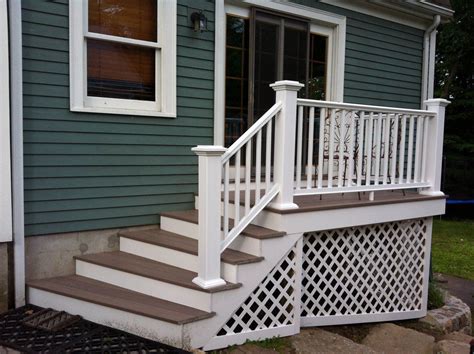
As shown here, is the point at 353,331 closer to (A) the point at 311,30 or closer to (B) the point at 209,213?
(B) the point at 209,213

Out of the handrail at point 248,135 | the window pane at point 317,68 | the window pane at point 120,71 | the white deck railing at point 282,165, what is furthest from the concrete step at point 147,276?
the window pane at point 317,68

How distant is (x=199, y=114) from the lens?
14.0ft

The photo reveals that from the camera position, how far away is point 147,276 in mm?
3250

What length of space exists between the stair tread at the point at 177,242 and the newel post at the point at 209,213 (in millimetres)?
198

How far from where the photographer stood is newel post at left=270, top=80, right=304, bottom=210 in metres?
3.34

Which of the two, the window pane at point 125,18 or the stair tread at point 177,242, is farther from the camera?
the window pane at point 125,18

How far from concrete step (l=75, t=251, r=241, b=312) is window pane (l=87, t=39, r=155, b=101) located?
1.38 metres

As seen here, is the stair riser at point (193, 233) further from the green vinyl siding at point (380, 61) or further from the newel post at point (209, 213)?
the green vinyl siding at point (380, 61)

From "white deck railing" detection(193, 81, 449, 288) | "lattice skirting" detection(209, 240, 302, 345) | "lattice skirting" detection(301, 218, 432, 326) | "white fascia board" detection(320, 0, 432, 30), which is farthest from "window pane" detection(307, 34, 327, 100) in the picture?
"lattice skirting" detection(209, 240, 302, 345)

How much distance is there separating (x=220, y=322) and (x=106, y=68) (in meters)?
2.29

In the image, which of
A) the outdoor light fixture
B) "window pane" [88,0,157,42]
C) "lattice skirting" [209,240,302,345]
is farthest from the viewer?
the outdoor light fixture

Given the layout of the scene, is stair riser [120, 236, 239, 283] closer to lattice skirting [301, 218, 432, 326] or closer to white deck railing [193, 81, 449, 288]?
white deck railing [193, 81, 449, 288]

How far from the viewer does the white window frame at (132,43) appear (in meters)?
3.55

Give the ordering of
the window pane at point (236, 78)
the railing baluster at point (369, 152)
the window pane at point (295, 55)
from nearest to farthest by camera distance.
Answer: the railing baluster at point (369, 152), the window pane at point (236, 78), the window pane at point (295, 55)
